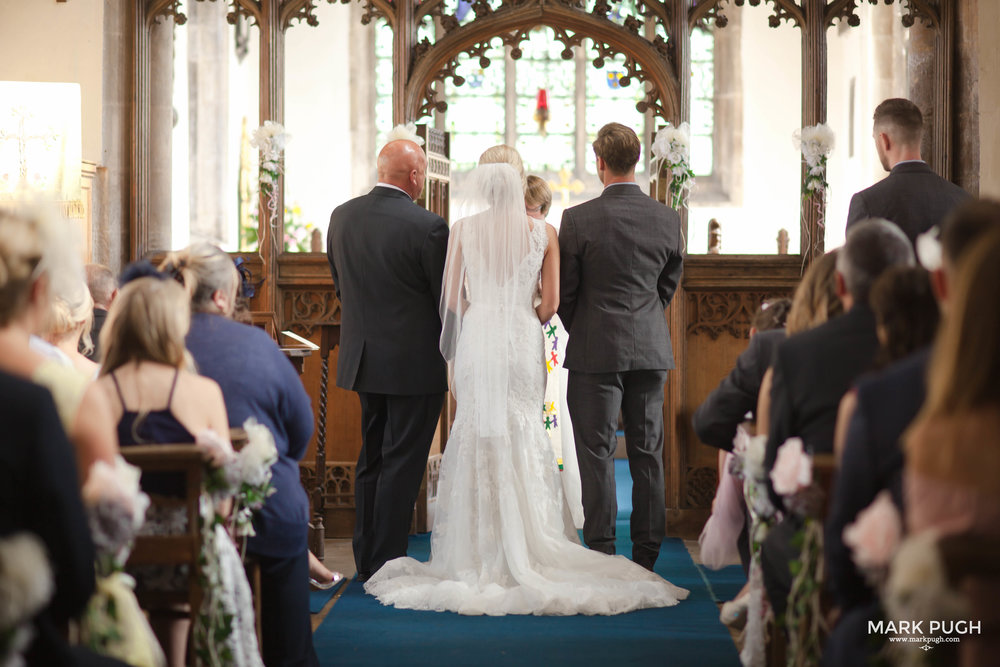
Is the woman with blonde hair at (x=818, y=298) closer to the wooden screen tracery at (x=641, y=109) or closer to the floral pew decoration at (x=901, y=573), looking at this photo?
the floral pew decoration at (x=901, y=573)

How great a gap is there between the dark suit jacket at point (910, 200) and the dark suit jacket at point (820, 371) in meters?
2.07

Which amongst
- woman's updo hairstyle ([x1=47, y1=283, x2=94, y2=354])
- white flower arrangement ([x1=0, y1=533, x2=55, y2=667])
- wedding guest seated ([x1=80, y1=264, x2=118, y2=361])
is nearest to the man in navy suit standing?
woman's updo hairstyle ([x1=47, y1=283, x2=94, y2=354])

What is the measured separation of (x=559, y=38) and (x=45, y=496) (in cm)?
562

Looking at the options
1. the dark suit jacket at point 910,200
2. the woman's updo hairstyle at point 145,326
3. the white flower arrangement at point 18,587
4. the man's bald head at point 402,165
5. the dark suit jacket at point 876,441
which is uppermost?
the man's bald head at point 402,165

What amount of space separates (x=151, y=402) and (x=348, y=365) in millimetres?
2494

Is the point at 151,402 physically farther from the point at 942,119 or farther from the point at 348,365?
the point at 942,119

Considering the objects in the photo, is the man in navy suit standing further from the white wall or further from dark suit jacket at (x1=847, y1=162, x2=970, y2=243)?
the white wall

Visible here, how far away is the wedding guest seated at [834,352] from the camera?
116 inches

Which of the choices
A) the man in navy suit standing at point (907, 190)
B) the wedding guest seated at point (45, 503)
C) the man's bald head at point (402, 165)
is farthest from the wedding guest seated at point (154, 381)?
the man in navy suit standing at point (907, 190)

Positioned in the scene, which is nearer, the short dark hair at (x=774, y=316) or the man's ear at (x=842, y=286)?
the man's ear at (x=842, y=286)

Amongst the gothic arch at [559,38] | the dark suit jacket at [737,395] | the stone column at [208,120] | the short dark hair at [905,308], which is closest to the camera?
the short dark hair at [905,308]

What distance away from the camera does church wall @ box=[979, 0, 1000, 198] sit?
6.70 metres

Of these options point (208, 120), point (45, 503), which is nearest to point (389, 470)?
point (45, 503)

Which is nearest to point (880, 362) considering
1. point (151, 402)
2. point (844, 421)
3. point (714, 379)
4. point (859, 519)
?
point (844, 421)
